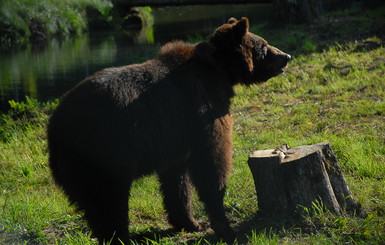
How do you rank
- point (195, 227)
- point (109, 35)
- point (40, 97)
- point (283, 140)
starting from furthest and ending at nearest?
point (109, 35), point (40, 97), point (283, 140), point (195, 227)

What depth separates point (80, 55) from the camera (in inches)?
697

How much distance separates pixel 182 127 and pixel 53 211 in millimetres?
1899

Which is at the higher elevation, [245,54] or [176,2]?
[245,54]

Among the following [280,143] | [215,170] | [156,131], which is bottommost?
[280,143]

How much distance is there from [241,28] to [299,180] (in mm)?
1543

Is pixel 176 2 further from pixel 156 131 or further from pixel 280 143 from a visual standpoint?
pixel 156 131

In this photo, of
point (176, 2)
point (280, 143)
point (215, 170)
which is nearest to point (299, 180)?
point (215, 170)

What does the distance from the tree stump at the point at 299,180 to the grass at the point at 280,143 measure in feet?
0.37

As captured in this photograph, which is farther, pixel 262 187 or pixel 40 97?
pixel 40 97

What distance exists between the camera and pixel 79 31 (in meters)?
24.8

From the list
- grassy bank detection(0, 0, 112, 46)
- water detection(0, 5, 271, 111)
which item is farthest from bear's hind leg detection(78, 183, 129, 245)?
grassy bank detection(0, 0, 112, 46)

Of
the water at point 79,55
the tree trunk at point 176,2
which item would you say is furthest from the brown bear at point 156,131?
the tree trunk at point 176,2

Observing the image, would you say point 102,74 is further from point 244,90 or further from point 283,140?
point 244,90

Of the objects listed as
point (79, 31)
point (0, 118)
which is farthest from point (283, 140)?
point (79, 31)
